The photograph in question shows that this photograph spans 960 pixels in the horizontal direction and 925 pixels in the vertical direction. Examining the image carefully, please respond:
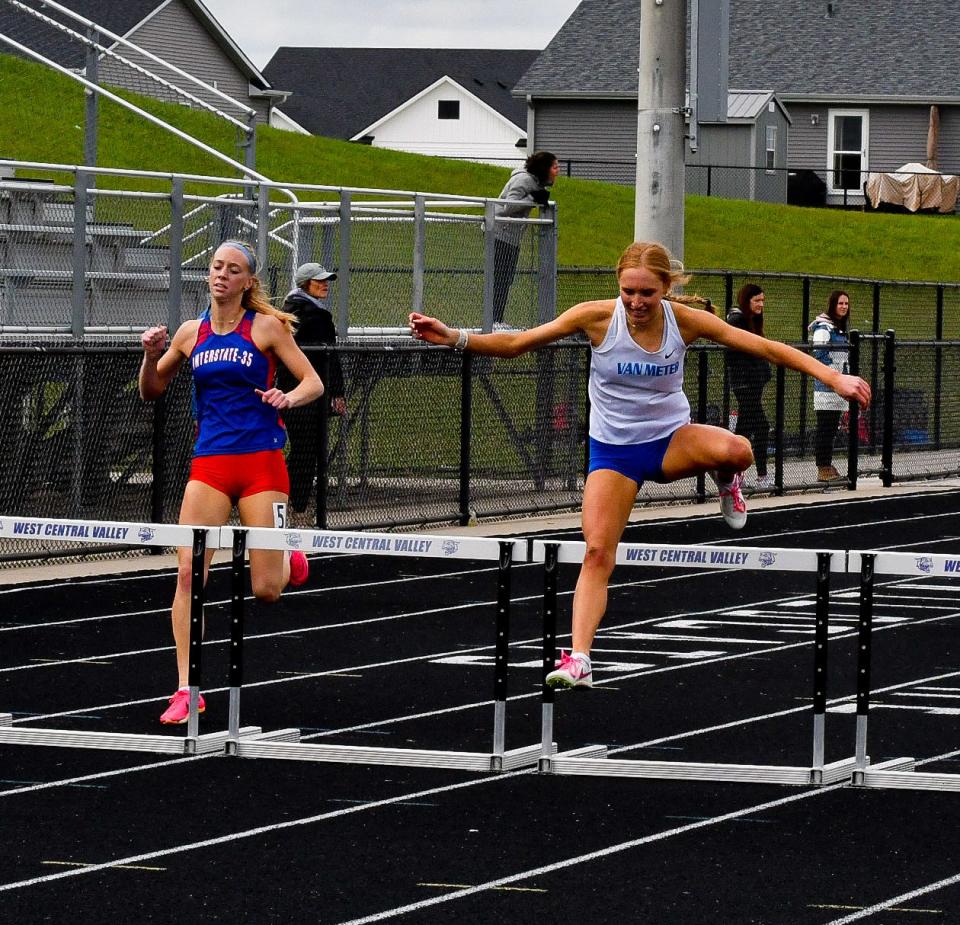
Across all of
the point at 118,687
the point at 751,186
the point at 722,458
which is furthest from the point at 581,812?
the point at 751,186

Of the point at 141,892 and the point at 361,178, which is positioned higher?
the point at 361,178

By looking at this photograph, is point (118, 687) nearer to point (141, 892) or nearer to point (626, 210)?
point (141, 892)

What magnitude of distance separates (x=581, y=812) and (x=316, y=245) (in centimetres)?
1284

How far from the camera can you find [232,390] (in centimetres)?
918

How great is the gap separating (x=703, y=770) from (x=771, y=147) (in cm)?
5300

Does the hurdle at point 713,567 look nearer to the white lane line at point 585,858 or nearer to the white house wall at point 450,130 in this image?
the white lane line at point 585,858

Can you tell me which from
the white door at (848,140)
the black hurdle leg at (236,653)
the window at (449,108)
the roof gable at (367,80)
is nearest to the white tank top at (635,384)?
the black hurdle leg at (236,653)

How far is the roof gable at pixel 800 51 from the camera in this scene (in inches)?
2454

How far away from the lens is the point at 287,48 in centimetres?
11544

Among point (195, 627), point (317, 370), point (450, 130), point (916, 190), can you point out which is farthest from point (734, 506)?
point (450, 130)

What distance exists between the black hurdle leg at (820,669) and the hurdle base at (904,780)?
0.58ft

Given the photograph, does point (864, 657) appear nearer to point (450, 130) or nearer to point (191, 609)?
point (191, 609)

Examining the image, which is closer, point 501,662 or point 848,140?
point 501,662

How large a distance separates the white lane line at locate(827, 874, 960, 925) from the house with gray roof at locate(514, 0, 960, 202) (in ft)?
177
